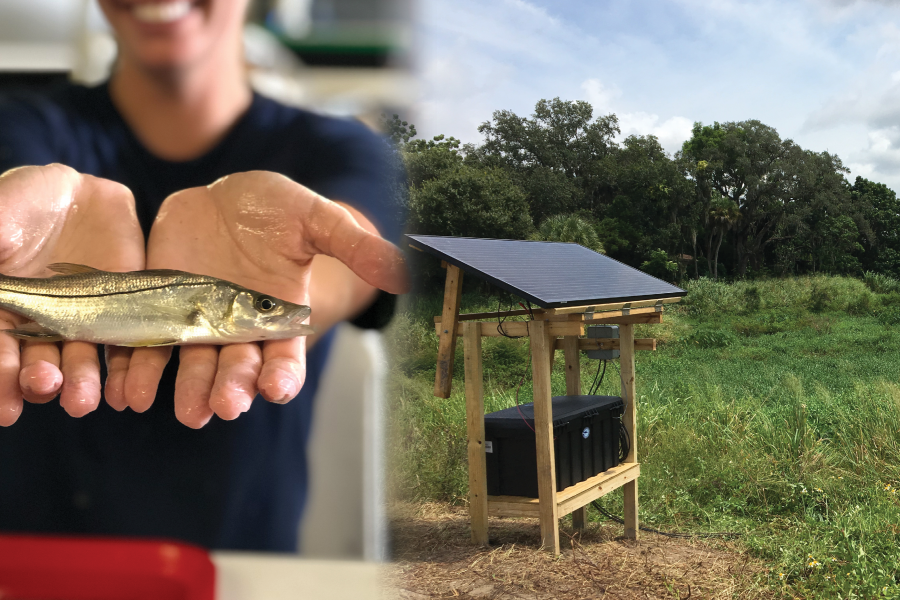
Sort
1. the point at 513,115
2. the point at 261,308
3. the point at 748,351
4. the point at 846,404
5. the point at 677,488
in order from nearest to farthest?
1. the point at 261,308
2. the point at 677,488
3. the point at 846,404
4. the point at 748,351
5. the point at 513,115

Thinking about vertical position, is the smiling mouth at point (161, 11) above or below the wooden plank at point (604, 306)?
above

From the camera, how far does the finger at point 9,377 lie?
3.33ft

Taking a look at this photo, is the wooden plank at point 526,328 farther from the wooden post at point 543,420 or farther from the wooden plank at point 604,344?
the wooden plank at point 604,344

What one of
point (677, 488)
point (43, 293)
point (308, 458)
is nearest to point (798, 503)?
point (677, 488)

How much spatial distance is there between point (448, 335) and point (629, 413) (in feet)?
4.37

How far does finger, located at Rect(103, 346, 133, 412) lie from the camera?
40.5 inches

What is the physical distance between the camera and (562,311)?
3201 millimetres

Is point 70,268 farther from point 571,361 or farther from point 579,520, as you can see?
point 579,520

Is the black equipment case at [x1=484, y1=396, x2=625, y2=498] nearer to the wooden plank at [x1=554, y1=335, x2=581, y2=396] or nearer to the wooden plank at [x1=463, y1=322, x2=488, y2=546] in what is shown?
the wooden plank at [x1=463, y1=322, x2=488, y2=546]

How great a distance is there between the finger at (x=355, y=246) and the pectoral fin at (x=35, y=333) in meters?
0.37

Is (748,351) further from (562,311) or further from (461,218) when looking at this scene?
(562,311)

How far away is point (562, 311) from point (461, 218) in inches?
559

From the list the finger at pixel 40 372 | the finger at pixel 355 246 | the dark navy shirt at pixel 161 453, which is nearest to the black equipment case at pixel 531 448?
the dark navy shirt at pixel 161 453

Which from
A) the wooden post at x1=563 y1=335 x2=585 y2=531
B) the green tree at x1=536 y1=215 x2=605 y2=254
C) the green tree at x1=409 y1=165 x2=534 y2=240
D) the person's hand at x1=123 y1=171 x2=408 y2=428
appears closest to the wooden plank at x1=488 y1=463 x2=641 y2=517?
the wooden post at x1=563 y1=335 x2=585 y2=531
